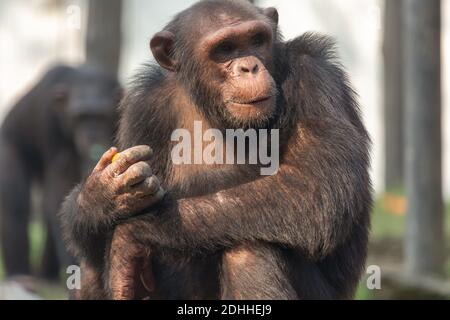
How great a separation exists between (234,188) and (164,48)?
1.05 metres

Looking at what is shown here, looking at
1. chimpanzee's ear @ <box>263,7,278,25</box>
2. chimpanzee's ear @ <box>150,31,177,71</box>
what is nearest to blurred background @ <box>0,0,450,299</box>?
chimpanzee's ear @ <box>263,7,278,25</box>

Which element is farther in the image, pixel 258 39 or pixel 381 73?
pixel 381 73

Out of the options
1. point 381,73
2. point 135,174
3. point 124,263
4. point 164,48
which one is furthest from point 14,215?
point 381,73

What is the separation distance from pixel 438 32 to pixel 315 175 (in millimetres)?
3749

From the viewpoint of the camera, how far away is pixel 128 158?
16.0 feet

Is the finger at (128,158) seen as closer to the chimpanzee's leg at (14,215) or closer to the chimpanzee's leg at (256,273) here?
the chimpanzee's leg at (256,273)

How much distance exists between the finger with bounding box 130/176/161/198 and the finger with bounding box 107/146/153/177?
0.11 m

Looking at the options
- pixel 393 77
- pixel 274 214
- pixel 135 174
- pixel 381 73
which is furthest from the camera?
pixel 381 73

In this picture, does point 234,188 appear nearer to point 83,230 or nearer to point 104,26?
point 83,230

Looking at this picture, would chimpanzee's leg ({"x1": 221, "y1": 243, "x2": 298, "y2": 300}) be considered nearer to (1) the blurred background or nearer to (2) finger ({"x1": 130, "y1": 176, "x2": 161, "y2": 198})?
(2) finger ({"x1": 130, "y1": 176, "x2": 161, "y2": 198})

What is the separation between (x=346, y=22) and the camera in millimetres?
15977

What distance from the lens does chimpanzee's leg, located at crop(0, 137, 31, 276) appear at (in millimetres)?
10523
